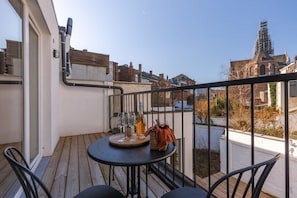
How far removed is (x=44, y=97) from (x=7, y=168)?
1347 millimetres

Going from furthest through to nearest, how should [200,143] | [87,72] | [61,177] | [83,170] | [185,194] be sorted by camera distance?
[200,143] < [87,72] < [83,170] < [61,177] < [185,194]

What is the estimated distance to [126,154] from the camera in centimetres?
103

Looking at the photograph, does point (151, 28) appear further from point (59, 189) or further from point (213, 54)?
point (59, 189)

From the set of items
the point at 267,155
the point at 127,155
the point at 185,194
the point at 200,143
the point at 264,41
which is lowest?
the point at 200,143

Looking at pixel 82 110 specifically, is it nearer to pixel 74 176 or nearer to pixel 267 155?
pixel 74 176

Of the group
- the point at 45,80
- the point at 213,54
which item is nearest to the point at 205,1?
the point at 213,54

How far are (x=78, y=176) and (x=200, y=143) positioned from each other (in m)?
7.05

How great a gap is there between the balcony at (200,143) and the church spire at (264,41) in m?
14.7

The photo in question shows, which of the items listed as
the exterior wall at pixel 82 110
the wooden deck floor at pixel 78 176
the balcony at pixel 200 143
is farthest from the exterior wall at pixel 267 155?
the exterior wall at pixel 82 110

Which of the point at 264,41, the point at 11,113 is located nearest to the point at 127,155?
the point at 11,113

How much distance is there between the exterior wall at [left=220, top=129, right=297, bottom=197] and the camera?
3945 millimetres

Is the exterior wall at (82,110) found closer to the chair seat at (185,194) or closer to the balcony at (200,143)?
the balcony at (200,143)

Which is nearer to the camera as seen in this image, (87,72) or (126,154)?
(126,154)

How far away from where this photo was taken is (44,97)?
2.69m
